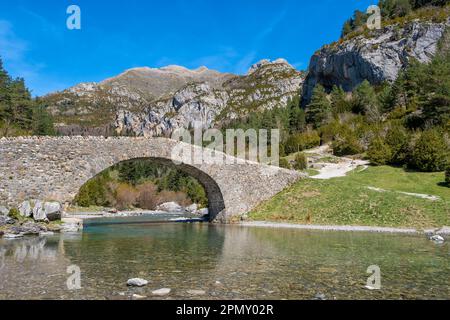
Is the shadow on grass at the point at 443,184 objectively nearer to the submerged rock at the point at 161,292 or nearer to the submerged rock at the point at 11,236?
the submerged rock at the point at 161,292

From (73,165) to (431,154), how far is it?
30304mm

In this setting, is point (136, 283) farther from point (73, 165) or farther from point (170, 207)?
point (170, 207)

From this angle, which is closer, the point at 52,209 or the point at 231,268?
the point at 231,268

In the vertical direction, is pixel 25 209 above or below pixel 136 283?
above

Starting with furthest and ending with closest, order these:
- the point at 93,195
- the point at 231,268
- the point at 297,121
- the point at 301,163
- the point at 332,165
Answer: the point at 297,121 → the point at 93,195 → the point at 301,163 → the point at 332,165 → the point at 231,268

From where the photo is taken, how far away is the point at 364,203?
25.9 m

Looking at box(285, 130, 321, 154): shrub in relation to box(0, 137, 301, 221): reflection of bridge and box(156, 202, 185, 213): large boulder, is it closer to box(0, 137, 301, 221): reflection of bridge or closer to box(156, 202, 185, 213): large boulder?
box(156, 202, 185, 213): large boulder

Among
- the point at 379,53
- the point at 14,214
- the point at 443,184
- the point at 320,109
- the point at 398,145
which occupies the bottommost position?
the point at 14,214

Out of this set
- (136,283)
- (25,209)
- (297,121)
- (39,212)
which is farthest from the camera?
(297,121)

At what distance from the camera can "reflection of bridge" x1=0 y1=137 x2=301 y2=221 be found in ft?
69.4

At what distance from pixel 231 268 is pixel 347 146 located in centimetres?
4156

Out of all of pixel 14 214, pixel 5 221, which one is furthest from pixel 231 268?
pixel 14 214

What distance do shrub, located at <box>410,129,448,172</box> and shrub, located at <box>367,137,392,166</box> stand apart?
416 cm
